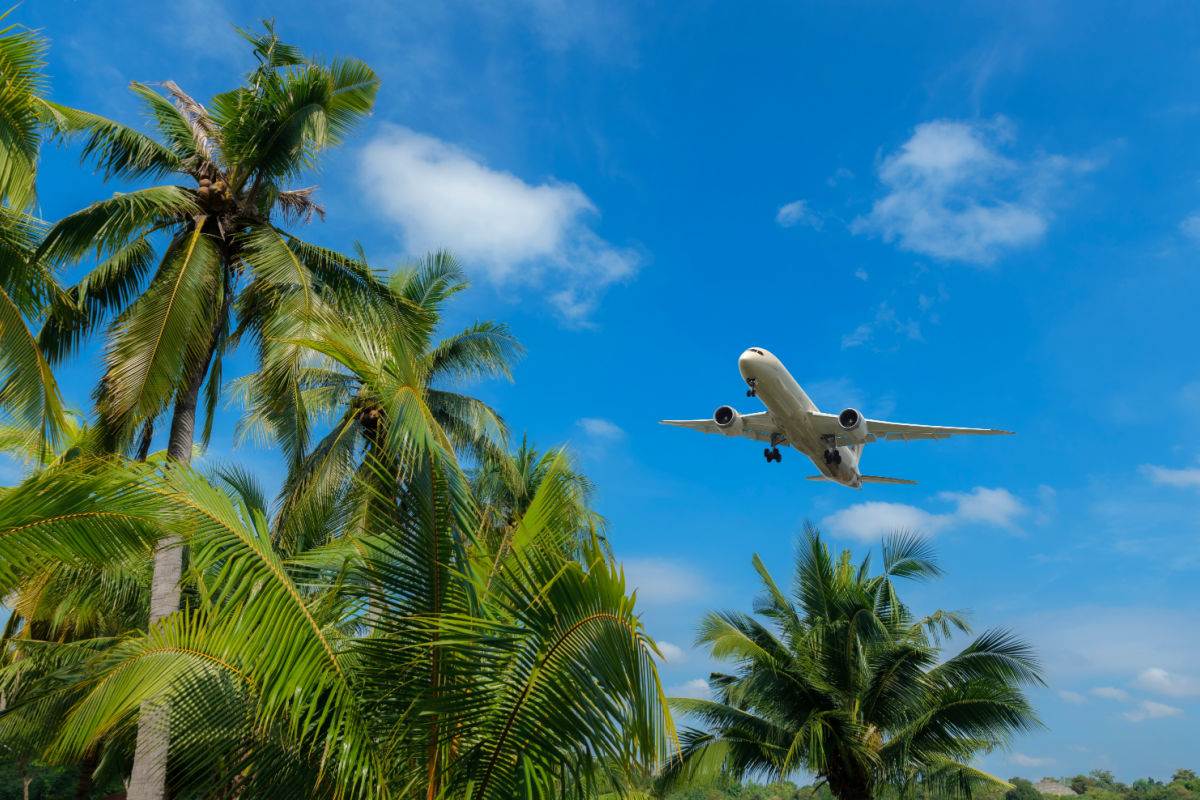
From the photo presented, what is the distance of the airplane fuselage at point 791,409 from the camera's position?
26.4m

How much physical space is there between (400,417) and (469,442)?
1558 centimetres

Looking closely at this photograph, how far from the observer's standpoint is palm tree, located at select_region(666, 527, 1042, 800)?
15.4 meters

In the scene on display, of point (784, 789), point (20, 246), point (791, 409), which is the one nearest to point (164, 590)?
point (20, 246)

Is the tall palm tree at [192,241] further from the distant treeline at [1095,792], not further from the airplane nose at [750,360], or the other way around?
the distant treeline at [1095,792]

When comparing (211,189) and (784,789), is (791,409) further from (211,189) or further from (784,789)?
(784,789)

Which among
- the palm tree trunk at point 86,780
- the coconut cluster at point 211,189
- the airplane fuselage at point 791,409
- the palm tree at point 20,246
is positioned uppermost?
the airplane fuselage at point 791,409

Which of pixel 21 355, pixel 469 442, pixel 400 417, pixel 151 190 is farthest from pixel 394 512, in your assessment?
pixel 469 442

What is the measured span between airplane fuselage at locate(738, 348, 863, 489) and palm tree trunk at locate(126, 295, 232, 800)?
17.0 meters

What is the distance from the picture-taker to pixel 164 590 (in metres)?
10.9

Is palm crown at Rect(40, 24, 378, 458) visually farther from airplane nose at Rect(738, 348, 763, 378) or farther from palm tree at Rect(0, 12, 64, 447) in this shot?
airplane nose at Rect(738, 348, 763, 378)

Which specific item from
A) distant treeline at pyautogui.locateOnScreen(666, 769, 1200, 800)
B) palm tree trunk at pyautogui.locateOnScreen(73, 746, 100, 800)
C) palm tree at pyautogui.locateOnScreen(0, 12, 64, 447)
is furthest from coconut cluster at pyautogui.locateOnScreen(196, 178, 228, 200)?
distant treeline at pyautogui.locateOnScreen(666, 769, 1200, 800)

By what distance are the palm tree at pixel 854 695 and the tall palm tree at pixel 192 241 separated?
35.0ft

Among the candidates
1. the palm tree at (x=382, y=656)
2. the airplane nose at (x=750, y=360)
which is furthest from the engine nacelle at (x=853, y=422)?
the palm tree at (x=382, y=656)

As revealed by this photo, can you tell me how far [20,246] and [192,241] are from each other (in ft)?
13.5
